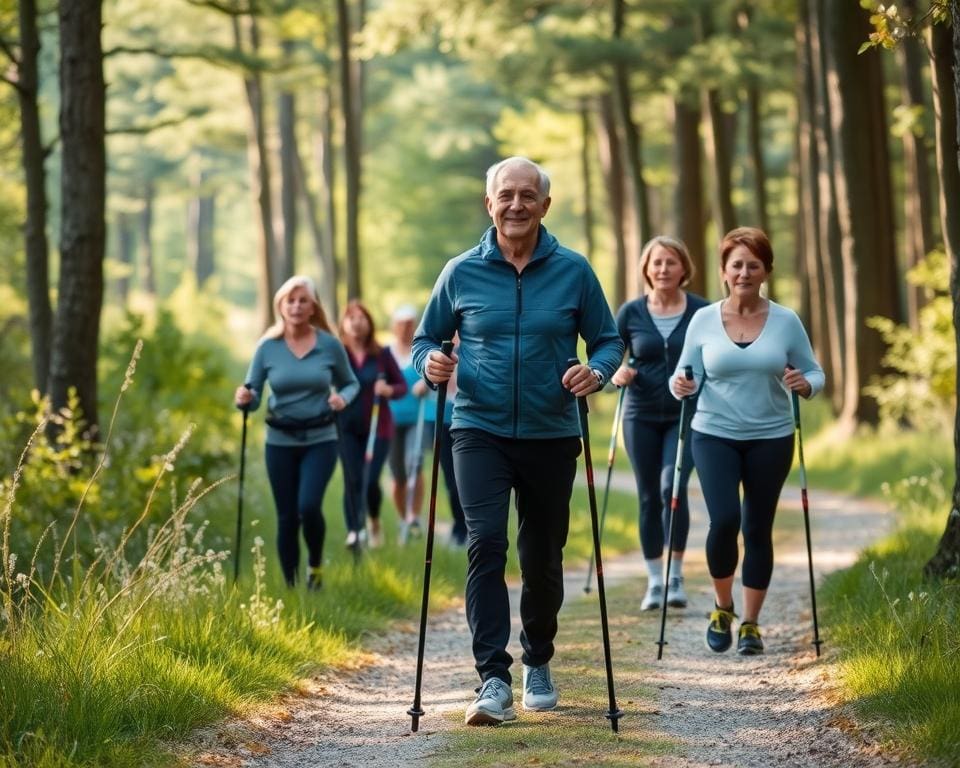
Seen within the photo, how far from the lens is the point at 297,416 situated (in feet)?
33.9

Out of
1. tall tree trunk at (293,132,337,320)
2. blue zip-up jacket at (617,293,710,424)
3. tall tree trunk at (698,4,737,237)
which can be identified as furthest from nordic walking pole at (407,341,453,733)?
tall tree trunk at (293,132,337,320)

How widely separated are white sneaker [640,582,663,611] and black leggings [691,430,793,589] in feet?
5.82

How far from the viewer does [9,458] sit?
492 inches

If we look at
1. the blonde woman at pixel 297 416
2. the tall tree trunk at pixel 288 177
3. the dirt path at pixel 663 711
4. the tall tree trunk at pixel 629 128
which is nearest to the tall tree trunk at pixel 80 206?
the blonde woman at pixel 297 416

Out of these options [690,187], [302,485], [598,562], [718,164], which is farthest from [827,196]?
[598,562]

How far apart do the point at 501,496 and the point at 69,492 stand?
5.70 meters

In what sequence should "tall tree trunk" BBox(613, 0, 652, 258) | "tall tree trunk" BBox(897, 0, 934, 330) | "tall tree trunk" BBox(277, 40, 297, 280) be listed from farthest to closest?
"tall tree trunk" BBox(277, 40, 297, 280) < "tall tree trunk" BBox(613, 0, 652, 258) < "tall tree trunk" BBox(897, 0, 934, 330)

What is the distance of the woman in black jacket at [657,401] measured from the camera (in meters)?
10.4

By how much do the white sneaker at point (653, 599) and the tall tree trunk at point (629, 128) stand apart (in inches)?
652

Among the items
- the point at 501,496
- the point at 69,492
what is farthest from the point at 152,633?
the point at 69,492

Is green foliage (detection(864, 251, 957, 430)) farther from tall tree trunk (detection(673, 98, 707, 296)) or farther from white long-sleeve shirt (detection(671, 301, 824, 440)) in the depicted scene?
white long-sleeve shirt (detection(671, 301, 824, 440))

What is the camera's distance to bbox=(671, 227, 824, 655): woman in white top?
8414 millimetres

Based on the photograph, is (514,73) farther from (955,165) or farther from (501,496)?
(501,496)

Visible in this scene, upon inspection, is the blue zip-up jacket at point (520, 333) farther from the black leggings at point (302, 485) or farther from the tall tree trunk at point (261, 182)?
the tall tree trunk at point (261, 182)
